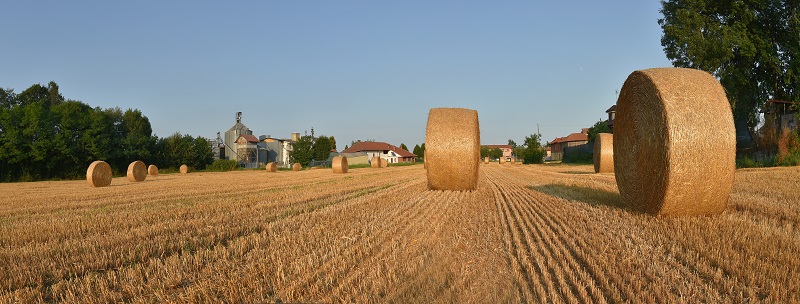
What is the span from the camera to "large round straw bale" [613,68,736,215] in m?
4.97

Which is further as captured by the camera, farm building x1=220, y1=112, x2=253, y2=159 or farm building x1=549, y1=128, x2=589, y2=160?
farm building x1=549, y1=128, x2=589, y2=160

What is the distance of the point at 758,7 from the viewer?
818 inches

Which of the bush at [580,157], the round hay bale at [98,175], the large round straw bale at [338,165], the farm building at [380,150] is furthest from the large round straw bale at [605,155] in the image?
the farm building at [380,150]

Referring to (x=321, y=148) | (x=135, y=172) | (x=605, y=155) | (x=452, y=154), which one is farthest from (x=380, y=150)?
(x=452, y=154)

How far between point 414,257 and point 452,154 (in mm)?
6450

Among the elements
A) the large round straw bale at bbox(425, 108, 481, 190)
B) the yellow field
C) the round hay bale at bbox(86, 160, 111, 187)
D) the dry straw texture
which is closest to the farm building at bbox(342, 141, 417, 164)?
the dry straw texture

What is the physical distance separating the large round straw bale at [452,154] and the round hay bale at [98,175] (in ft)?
47.8

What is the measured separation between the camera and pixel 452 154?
32.5 feet

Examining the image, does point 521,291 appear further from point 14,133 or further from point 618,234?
point 14,133

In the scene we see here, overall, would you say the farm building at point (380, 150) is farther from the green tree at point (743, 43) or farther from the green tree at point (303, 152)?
the green tree at point (743, 43)

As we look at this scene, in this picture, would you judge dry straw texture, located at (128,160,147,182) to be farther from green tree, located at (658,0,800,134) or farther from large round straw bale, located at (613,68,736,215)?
green tree, located at (658,0,800,134)

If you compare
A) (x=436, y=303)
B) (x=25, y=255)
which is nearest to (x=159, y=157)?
(x=25, y=255)

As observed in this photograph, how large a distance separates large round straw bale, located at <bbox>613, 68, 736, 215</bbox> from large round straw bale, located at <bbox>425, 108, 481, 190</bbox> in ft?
15.0

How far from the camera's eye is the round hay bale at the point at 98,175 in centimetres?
1722
